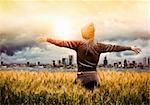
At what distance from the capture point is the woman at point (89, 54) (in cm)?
339

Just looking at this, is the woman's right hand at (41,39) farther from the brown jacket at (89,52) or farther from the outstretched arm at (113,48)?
the outstretched arm at (113,48)

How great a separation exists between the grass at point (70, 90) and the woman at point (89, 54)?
0.05 meters

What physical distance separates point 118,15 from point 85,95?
0.66 metres

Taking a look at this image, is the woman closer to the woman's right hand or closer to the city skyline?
the city skyline

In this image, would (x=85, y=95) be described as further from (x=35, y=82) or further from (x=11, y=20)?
(x=11, y=20)

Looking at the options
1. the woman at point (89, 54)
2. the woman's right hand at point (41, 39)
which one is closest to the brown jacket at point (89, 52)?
the woman at point (89, 54)

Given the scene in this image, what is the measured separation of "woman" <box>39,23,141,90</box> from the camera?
3387 mm

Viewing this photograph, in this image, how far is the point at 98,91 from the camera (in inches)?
133

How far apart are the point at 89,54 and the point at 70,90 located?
1.02 ft

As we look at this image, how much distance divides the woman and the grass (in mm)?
54

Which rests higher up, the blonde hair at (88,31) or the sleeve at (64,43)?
the blonde hair at (88,31)

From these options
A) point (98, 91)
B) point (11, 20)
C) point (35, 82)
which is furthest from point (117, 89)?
point (11, 20)

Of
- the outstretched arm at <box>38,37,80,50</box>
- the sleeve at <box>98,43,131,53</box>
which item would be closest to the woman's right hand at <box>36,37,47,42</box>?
the outstretched arm at <box>38,37,80,50</box>

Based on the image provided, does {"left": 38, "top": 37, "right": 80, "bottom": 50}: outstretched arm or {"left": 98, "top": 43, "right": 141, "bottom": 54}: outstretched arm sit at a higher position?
{"left": 38, "top": 37, "right": 80, "bottom": 50}: outstretched arm
